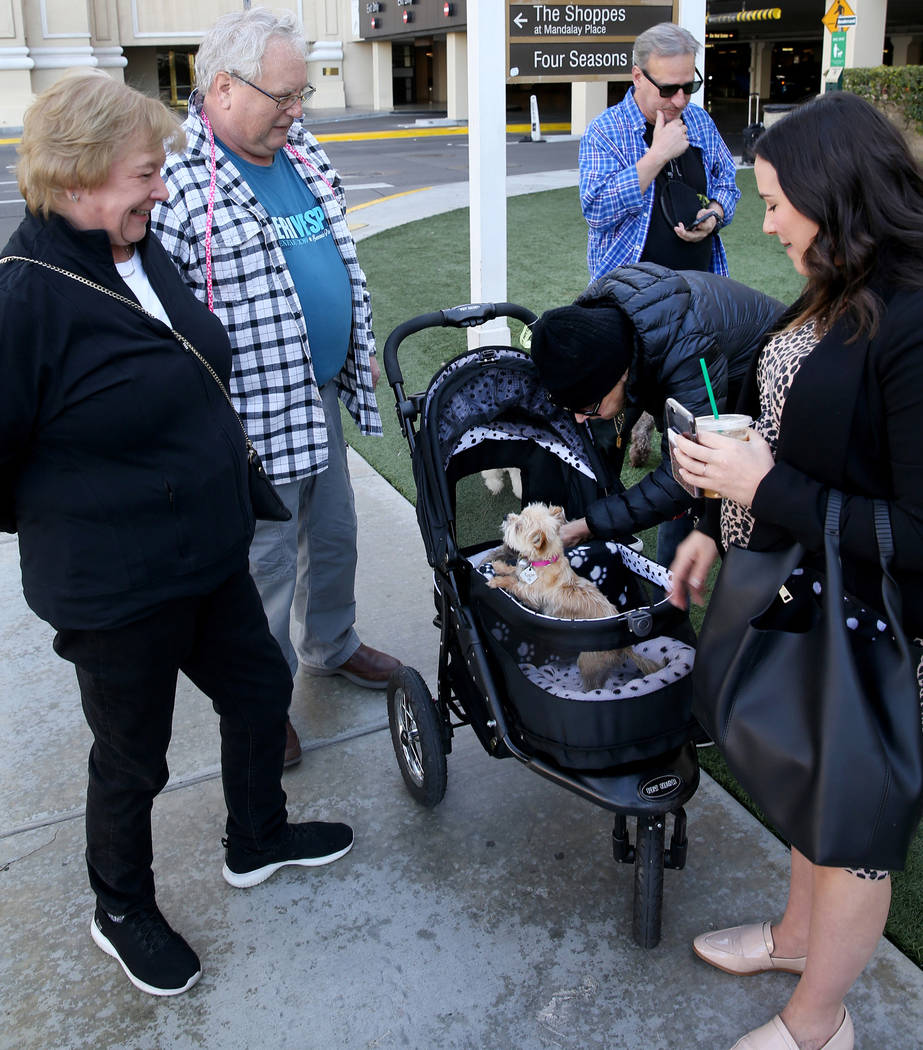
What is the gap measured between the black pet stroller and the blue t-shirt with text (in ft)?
0.90

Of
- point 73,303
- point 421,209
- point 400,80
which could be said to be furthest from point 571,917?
point 400,80

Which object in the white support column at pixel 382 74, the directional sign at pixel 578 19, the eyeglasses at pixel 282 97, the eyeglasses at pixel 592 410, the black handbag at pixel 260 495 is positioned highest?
the white support column at pixel 382 74

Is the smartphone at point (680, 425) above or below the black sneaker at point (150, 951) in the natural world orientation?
above

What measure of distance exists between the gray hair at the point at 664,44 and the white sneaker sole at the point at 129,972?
3594mm

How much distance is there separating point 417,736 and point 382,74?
38271 millimetres

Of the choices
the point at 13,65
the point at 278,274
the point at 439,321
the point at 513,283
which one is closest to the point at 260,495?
the point at 278,274

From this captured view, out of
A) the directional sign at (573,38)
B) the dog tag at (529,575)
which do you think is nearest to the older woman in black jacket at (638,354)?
the dog tag at (529,575)

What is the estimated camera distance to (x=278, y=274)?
2.86 metres

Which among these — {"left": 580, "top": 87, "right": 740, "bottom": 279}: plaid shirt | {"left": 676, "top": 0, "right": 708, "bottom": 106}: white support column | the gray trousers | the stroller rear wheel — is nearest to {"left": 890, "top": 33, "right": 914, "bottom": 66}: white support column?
{"left": 676, "top": 0, "right": 708, "bottom": 106}: white support column

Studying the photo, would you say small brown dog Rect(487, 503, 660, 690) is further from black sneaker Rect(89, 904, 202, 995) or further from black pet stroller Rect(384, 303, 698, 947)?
black sneaker Rect(89, 904, 202, 995)

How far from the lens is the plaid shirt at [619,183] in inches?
159

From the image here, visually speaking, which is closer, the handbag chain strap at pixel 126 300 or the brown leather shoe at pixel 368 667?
the handbag chain strap at pixel 126 300

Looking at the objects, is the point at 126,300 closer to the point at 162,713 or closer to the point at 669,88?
the point at 162,713

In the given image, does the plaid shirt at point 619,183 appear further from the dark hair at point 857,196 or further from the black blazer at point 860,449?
the black blazer at point 860,449
